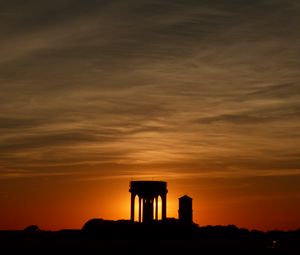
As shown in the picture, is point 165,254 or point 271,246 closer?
point 165,254

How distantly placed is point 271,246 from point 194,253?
1391 inches

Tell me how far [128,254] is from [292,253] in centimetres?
3446

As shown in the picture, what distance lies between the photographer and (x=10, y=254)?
157 metres

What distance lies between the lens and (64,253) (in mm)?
166250

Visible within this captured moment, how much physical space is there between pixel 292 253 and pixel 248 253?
8.95m

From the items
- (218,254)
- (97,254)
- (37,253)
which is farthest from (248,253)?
(37,253)

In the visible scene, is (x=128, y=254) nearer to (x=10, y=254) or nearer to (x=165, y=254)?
(x=165, y=254)

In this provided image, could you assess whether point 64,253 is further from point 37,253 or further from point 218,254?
point 218,254

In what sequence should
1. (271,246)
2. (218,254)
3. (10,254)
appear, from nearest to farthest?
1. (10,254)
2. (218,254)
3. (271,246)

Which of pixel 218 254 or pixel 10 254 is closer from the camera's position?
pixel 10 254

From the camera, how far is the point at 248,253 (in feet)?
552

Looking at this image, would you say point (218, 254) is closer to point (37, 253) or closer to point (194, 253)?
point (194, 253)

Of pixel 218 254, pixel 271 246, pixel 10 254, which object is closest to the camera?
pixel 10 254

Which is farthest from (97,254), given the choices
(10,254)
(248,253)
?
(248,253)
